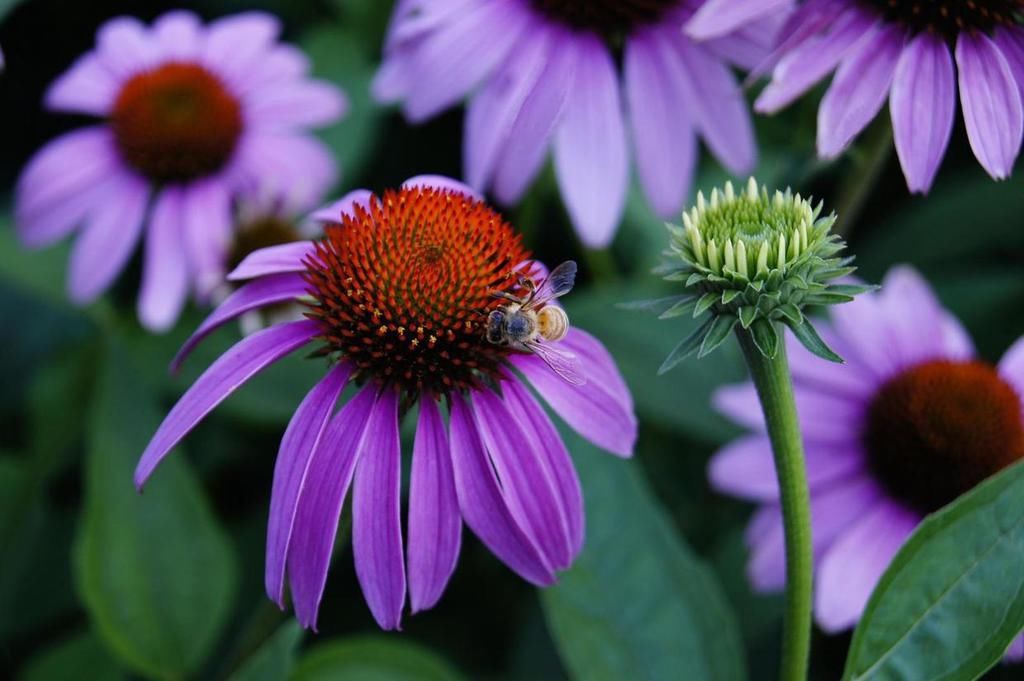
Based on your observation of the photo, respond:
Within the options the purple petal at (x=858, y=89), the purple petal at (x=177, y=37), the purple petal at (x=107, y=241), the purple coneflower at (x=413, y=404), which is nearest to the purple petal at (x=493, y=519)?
the purple coneflower at (x=413, y=404)

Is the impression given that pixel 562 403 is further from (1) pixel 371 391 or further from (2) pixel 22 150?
(2) pixel 22 150

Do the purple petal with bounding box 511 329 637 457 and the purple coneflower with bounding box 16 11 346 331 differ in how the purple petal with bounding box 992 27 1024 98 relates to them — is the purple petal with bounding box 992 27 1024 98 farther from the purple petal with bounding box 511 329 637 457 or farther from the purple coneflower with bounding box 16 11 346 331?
the purple coneflower with bounding box 16 11 346 331

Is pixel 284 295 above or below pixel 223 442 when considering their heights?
above

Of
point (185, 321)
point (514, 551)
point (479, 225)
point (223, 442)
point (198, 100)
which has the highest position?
point (479, 225)

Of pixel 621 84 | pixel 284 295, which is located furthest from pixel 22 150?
pixel 284 295

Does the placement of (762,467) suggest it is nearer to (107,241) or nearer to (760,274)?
(760,274)

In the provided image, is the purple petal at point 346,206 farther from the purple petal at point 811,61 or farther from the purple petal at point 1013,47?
the purple petal at point 1013,47

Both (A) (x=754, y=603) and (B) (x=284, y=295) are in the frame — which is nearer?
(B) (x=284, y=295)
